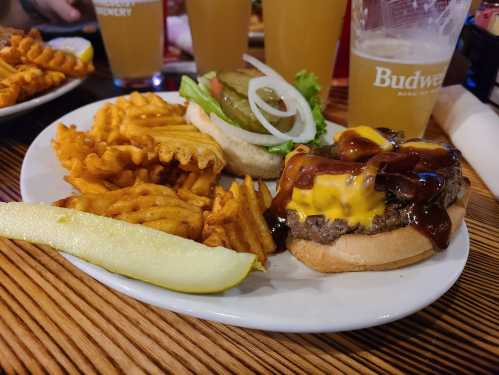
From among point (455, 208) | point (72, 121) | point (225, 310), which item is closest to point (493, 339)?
point (455, 208)

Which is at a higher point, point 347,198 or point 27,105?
point 347,198

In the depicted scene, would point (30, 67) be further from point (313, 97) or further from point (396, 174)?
point (396, 174)

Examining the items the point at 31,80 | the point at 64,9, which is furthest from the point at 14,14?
the point at 31,80

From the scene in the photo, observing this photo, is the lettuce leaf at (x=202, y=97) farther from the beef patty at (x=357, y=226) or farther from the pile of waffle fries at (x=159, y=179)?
the beef patty at (x=357, y=226)

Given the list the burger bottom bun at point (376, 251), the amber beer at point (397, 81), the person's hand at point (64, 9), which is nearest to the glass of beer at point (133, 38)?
the person's hand at point (64, 9)

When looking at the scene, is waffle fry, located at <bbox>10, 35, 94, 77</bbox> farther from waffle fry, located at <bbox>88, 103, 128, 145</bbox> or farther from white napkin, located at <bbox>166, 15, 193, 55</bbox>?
white napkin, located at <bbox>166, 15, 193, 55</bbox>

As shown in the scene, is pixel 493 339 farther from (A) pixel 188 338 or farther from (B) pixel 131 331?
(B) pixel 131 331
